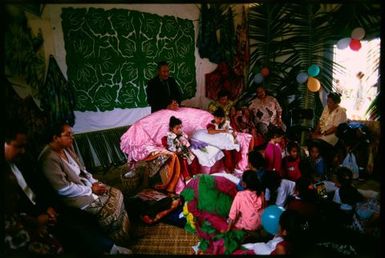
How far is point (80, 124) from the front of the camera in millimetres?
3230

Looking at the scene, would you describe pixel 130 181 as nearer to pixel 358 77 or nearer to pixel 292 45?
pixel 292 45

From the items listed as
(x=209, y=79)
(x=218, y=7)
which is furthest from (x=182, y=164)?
(x=218, y=7)

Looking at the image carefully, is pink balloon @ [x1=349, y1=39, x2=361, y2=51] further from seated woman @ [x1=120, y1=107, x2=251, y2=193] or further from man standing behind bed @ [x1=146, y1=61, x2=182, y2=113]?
man standing behind bed @ [x1=146, y1=61, x2=182, y2=113]

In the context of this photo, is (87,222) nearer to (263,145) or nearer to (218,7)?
(263,145)

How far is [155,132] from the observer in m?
3.92

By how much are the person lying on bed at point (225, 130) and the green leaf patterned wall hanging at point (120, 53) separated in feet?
1.65

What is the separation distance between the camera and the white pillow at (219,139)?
3971 mm

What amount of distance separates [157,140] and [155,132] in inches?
4.1

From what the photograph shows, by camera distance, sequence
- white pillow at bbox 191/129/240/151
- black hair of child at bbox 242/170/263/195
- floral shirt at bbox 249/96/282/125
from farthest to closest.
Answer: floral shirt at bbox 249/96/282/125 → white pillow at bbox 191/129/240/151 → black hair of child at bbox 242/170/263/195

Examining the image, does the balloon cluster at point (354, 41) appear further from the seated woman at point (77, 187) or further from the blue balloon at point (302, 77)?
the seated woman at point (77, 187)

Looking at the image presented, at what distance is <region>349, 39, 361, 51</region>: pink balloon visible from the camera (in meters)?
3.24

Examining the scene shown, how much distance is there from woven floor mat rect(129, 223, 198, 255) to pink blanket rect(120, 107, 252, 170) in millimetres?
856

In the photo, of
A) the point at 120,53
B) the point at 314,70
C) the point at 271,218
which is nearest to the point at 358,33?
the point at 314,70

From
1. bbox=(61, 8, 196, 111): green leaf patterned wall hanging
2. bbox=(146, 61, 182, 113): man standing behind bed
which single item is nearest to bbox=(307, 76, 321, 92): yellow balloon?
bbox=(61, 8, 196, 111): green leaf patterned wall hanging
